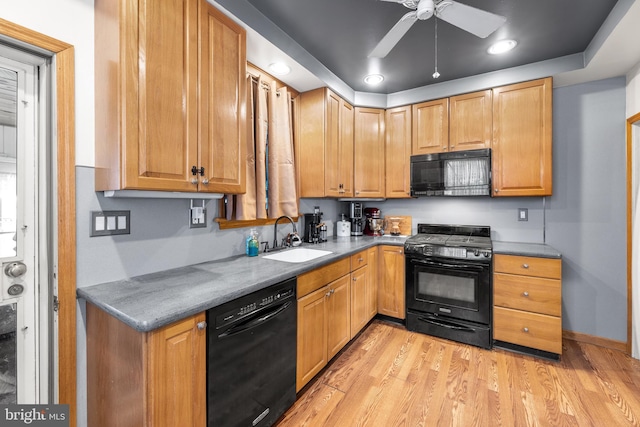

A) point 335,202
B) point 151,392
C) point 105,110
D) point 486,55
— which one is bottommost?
point 151,392

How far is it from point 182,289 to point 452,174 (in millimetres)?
2679

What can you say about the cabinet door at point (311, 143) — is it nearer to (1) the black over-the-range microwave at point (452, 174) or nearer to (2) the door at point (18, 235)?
(1) the black over-the-range microwave at point (452, 174)

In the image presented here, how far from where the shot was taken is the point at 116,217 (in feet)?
4.88

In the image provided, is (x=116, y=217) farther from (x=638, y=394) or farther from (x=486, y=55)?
(x=638, y=394)

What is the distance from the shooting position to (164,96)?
4.43 feet

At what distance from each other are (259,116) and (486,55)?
2022 mm

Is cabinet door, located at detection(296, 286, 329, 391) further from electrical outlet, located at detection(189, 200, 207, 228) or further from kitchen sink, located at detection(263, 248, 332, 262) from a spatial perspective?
electrical outlet, located at detection(189, 200, 207, 228)

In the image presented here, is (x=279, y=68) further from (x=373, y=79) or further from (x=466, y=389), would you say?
(x=466, y=389)

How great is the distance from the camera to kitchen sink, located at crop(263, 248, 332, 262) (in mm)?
2229

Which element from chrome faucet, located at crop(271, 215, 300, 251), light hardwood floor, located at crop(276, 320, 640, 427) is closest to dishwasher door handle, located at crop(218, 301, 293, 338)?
light hardwood floor, located at crop(276, 320, 640, 427)

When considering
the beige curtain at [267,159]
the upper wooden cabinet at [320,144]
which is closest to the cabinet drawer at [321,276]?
the beige curtain at [267,159]

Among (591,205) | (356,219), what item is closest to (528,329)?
(591,205)

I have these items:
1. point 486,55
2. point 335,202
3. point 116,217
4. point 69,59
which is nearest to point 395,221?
point 335,202

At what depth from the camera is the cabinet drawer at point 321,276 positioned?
1.82m
